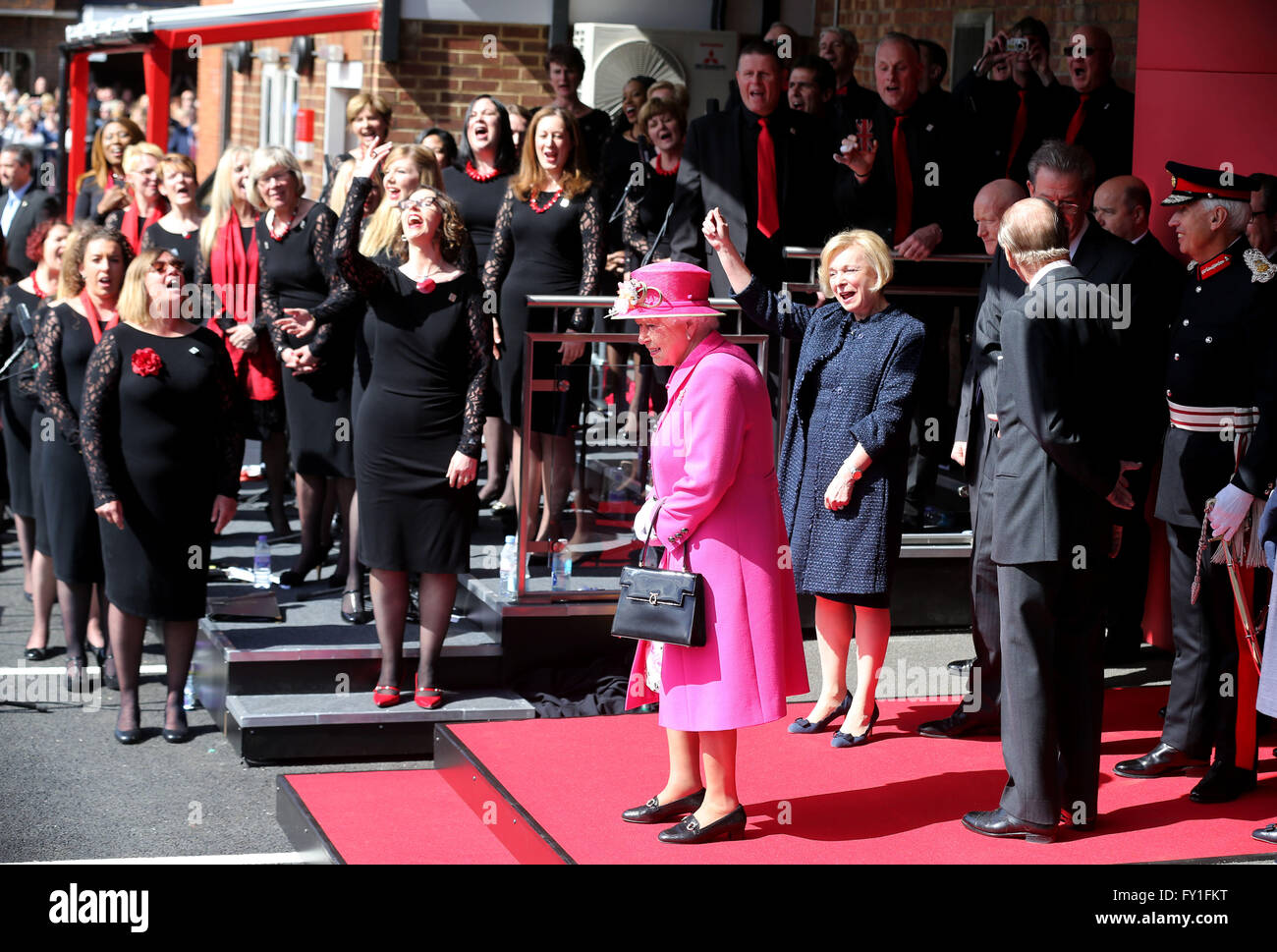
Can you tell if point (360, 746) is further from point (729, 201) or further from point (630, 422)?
point (729, 201)

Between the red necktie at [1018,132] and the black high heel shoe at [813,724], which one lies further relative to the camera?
the red necktie at [1018,132]

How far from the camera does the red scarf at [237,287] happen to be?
324 inches

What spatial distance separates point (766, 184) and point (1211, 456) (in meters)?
2.63

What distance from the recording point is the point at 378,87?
12242 millimetres

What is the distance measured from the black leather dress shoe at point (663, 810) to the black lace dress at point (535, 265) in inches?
107

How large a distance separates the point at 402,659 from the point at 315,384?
1482mm


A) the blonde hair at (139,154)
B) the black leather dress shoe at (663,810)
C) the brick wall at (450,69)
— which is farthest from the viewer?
the brick wall at (450,69)

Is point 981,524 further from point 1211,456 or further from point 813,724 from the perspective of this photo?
point 813,724

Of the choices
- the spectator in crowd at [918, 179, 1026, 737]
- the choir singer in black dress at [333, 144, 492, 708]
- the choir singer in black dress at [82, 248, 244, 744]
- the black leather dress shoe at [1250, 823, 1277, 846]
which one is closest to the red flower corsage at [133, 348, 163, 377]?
the choir singer in black dress at [82, 248, 244, 744]

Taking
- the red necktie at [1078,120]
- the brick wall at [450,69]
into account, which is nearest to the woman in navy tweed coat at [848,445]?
the red necktie at [1078,120]

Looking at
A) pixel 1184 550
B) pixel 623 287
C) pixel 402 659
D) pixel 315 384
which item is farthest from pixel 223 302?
pixel 1184 550

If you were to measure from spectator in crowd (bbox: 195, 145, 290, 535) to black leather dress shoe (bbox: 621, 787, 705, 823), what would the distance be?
382 centimetres

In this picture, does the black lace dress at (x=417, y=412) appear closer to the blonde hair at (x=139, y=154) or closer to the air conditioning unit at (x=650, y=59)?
the blonde hair at (x=139, y=154)

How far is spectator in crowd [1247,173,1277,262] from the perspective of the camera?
219 inches
